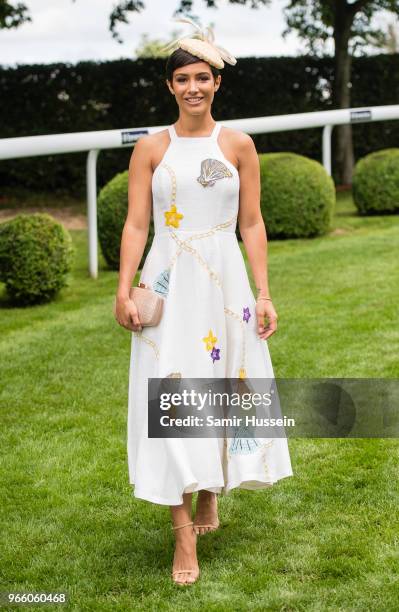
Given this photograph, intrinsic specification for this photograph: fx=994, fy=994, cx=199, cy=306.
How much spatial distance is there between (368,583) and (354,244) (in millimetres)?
7219

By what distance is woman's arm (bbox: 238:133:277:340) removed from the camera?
3.54 meters

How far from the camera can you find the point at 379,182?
12312mm

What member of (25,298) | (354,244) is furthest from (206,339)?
(354,244)

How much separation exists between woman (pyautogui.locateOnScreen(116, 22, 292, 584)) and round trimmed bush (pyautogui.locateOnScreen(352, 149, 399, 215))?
902 centimetres

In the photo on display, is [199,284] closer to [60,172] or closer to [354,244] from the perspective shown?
[354,244]

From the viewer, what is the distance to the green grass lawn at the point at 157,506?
3459mm

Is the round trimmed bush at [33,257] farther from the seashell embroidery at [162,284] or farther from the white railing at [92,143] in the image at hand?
the seashell embroidery at [162,284]

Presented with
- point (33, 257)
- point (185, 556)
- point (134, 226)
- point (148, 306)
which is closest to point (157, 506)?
point (185, 556)

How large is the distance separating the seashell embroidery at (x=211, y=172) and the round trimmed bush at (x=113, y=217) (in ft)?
18.7

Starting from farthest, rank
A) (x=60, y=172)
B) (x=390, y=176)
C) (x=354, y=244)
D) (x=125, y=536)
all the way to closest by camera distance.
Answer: (x=60, y=172) < (x=390, y=176) < (x=354, y=244) < (x=125, y=536)

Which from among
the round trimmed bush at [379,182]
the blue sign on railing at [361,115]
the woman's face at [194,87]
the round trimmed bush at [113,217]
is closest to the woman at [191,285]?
the woman's face at [194,87]

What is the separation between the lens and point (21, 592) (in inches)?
137

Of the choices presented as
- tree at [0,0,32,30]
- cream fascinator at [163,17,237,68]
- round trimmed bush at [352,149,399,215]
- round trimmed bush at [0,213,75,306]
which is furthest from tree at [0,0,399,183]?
cream fascinator at [163,17,237,68]

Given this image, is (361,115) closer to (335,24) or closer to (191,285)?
(335,24)
